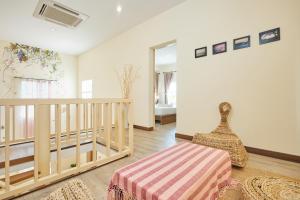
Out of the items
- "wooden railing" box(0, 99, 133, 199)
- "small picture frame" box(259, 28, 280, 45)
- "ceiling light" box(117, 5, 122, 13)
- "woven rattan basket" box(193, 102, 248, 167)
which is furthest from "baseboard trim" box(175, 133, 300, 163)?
"ceiling light" box(117, 5, 122, 13)

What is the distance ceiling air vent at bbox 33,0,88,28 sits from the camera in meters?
2.88

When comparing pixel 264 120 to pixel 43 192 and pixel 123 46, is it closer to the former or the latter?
pixel 43 192

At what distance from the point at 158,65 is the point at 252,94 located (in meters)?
5.91

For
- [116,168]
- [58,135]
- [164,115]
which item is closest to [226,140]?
[116,168]

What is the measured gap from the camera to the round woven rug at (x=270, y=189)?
3.17 ft

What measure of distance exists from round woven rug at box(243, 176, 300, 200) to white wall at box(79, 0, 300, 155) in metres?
1.18

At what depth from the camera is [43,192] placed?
137 centimetres

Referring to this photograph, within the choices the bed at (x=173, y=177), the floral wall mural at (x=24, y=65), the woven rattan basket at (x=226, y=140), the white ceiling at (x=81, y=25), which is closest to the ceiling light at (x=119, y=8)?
the white ceiling at (x=81, y=25)

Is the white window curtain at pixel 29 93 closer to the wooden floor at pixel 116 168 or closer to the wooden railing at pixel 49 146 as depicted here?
the wooden railing at pixel 49 146

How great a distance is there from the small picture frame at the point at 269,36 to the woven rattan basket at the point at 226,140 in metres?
0.99

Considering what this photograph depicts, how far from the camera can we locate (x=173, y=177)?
931 millimetres

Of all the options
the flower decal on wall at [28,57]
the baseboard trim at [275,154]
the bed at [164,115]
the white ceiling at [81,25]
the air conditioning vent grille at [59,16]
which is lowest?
the baseboard trim at [275,154]

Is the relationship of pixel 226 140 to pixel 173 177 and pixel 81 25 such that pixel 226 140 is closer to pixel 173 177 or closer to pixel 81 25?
pixel 173 177

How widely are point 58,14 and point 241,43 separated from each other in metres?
3.45
